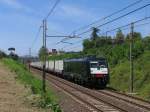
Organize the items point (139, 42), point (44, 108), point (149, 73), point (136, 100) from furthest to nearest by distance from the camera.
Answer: point (139, 42)
point (149, 73)
point (136, 100)
point (44, 108)

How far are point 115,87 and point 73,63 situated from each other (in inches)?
312

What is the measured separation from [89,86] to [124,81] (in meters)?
3.41

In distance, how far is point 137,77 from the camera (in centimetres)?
4453

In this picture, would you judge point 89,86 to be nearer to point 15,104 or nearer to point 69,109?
point 69,109

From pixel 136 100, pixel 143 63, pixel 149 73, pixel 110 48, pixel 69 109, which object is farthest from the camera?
pixel 110 48

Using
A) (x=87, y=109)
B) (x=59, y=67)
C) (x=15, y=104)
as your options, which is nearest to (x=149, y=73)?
(x=87, y=109)

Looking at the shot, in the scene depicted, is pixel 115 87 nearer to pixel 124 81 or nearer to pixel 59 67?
pixel 124 81

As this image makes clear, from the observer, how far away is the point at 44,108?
2023 centimetres

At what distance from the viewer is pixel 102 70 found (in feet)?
142

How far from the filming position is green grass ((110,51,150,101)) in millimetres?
40469

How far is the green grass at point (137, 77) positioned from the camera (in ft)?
133

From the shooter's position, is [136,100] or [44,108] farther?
[136,100]

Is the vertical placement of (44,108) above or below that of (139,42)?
below

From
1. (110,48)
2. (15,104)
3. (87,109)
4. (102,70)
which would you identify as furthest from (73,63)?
(15,104)
